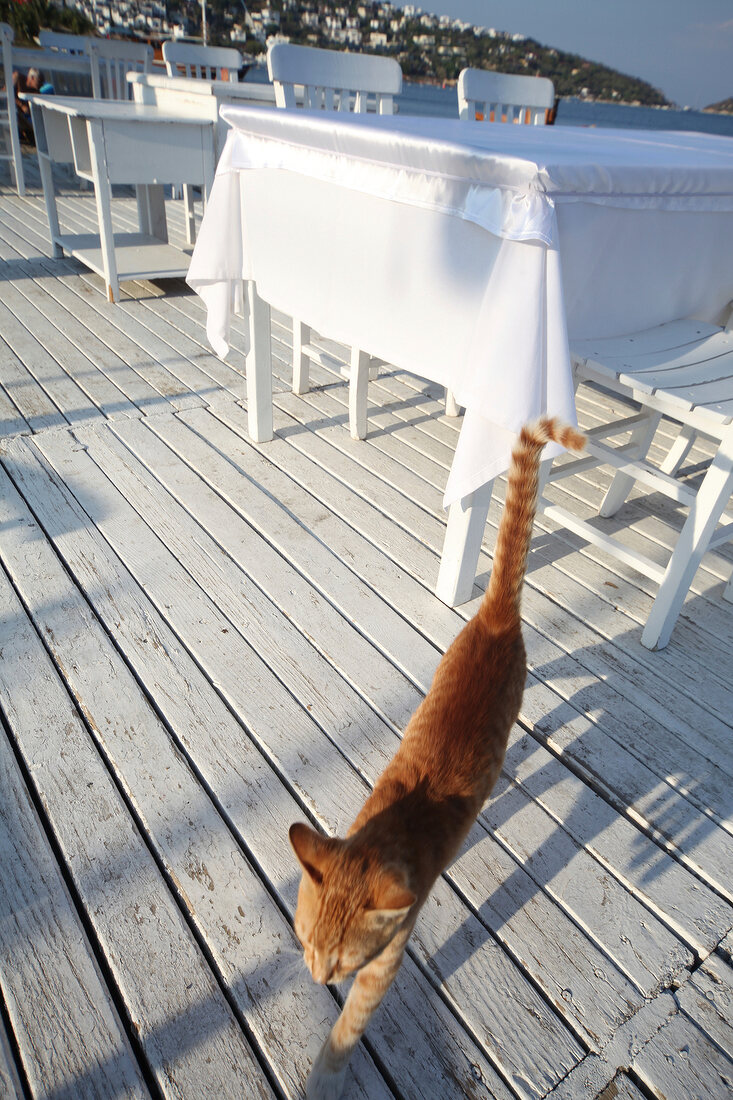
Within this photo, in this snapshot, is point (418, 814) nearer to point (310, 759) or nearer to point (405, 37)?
point (310, 759)

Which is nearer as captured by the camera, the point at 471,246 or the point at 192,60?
the point at 471,246

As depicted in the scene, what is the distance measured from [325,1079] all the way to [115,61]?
706 centimetres

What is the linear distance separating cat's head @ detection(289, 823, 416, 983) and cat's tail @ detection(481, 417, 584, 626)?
47 centimetres

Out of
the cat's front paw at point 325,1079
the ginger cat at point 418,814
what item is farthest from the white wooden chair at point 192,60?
the cat's front paw at point 325,1079

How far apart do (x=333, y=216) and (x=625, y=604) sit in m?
1.29

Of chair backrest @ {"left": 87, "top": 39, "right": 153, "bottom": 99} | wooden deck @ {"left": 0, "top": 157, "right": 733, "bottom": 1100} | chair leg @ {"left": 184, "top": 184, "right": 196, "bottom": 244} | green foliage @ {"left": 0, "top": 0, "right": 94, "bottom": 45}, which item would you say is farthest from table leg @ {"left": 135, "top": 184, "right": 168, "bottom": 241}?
green foliage @ {"left": 0, "top": 0, "right": 94, "bottom": 45}

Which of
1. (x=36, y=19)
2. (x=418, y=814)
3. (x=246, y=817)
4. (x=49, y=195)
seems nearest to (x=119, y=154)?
(x=49, y=195)

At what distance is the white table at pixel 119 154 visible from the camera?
313 centimetres

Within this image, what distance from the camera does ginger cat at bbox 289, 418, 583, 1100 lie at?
29.4 inches

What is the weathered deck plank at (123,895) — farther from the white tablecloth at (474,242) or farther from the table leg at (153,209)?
the table leg at (153,209)

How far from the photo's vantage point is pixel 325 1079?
855mm

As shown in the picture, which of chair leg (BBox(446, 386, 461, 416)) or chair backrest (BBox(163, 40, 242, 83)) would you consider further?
chair backrest (BBox(163, 40, 242, 83))

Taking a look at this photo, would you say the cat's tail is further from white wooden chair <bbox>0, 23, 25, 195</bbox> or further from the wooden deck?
white wooden chair <bbox>0, 23, 25, 195</bbox>

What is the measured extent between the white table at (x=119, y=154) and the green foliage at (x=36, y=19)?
6.72 metres
